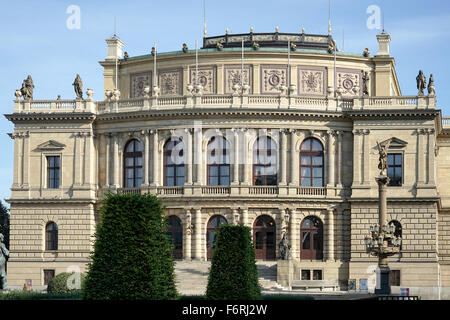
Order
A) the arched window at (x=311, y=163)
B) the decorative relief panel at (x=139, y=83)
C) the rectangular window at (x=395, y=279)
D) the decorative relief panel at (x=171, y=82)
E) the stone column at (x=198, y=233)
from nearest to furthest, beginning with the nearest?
the rectangular window at (x=395, y=279) < the stone column at (x=198, y=233) < the arched window at (x=311, y=163) < the decorative relief panel at (x=171, y=82) < the decorative relief panel at (x=139, y=83)

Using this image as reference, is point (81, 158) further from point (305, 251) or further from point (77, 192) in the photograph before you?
point (305, 251)

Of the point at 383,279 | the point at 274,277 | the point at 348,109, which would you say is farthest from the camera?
the point at 348,109

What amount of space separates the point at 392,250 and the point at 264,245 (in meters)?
17.2

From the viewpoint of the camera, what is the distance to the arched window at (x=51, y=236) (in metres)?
80.3

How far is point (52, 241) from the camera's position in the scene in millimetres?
80375

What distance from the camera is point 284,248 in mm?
74125

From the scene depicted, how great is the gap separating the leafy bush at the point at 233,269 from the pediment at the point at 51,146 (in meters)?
33.2

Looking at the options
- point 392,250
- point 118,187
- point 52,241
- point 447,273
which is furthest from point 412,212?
point 52,241

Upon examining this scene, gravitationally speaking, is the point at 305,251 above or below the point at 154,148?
below

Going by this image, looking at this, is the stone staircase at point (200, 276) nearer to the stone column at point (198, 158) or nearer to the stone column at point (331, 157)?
the stone column at point (198, 158)

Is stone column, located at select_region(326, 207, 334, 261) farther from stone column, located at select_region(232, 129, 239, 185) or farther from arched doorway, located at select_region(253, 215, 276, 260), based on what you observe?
stone column, located at select_region(232, 129, 239, 185)

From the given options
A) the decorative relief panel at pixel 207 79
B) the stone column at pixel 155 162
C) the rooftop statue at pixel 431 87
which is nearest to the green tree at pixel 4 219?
the stone column at pixel 155 162

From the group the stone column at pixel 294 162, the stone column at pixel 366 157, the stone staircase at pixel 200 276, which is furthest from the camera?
the stone column at pixel 294 162

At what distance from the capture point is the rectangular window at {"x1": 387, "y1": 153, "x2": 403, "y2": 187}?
77312 millimetres
